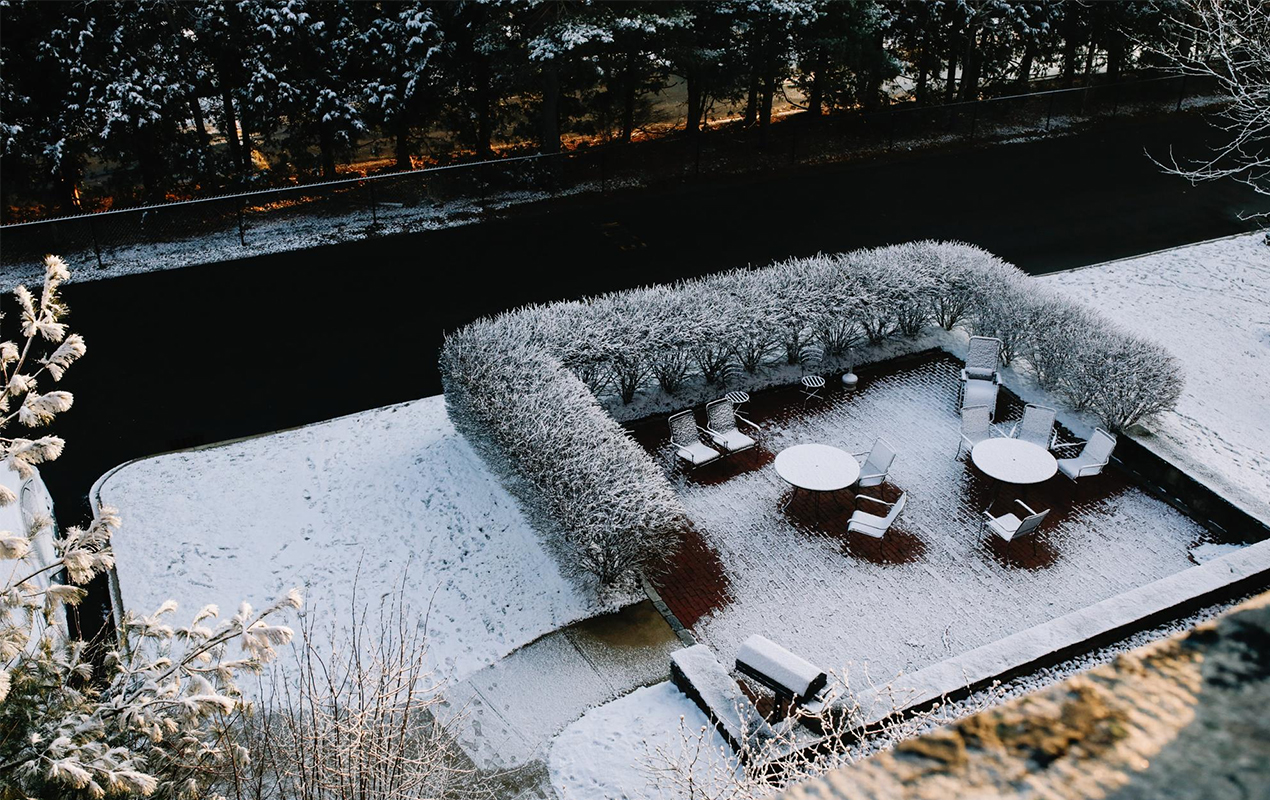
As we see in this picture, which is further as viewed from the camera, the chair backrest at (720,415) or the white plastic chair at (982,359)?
the white plastic chair at (982,359)

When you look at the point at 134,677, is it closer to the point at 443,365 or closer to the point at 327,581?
the point at 327,581

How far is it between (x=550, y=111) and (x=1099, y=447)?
43.9 feet

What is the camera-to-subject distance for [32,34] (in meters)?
17.8

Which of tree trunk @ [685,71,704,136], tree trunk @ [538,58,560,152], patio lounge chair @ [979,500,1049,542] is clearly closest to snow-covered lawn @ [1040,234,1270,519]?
patio lounge chair @ [979,500,1049,542]

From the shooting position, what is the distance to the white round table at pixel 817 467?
35.0 ft

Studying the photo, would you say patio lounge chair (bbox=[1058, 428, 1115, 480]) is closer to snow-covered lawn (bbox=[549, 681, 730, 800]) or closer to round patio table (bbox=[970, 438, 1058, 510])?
round patio table (bbox=[970, 438, 1058, 510])

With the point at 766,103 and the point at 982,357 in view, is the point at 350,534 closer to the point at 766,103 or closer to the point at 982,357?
the point at 982,357

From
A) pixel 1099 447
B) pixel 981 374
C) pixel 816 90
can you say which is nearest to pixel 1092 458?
pixel 1099 447

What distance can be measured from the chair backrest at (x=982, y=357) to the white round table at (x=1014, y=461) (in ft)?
5.47

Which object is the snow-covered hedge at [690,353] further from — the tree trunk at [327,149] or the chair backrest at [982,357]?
the tree trunk at [327,149]

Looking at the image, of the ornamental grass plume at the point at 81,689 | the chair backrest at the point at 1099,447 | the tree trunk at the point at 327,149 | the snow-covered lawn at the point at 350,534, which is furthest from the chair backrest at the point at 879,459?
the tree trunk at the point at 327,149

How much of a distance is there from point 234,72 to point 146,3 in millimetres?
2066

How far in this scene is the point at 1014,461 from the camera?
36.1 ft

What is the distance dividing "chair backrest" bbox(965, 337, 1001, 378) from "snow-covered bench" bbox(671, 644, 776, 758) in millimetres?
6258
